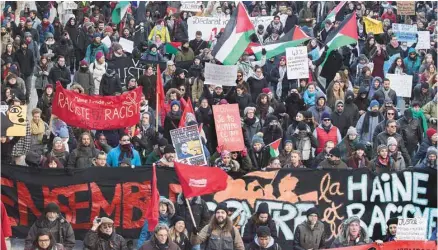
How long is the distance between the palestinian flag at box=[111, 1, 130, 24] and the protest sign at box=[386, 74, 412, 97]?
835 centimetres

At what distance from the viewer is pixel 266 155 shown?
19578mm

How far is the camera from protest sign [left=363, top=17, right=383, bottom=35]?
2917 centimetres

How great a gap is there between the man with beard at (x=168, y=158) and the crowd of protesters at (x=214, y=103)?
19 mm

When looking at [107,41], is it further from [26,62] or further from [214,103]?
[214,103]

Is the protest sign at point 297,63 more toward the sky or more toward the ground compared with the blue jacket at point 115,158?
more toward the sky

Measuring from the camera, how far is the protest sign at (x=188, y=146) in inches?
737

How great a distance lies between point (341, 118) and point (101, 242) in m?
6.37

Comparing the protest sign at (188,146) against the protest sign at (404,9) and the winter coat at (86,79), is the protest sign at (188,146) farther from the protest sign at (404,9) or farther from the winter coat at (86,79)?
the protest sign at (404,9)

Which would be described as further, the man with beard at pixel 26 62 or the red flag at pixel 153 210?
the man with beard at pixel 26 62

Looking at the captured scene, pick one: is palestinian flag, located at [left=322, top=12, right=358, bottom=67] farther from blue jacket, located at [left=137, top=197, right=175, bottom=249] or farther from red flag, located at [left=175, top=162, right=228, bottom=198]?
blue jacket, located at [left=137, top=197, right=175, bottom=249]

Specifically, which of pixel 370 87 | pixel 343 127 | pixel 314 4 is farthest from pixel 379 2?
pixel 343 127

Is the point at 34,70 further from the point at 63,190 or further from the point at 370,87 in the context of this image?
the point at 63,190

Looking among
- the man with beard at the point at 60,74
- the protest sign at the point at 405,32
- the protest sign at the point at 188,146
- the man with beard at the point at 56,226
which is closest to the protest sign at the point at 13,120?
the protest sign at the point at 188,146

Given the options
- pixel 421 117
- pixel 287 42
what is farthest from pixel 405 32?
pixel 421 117
